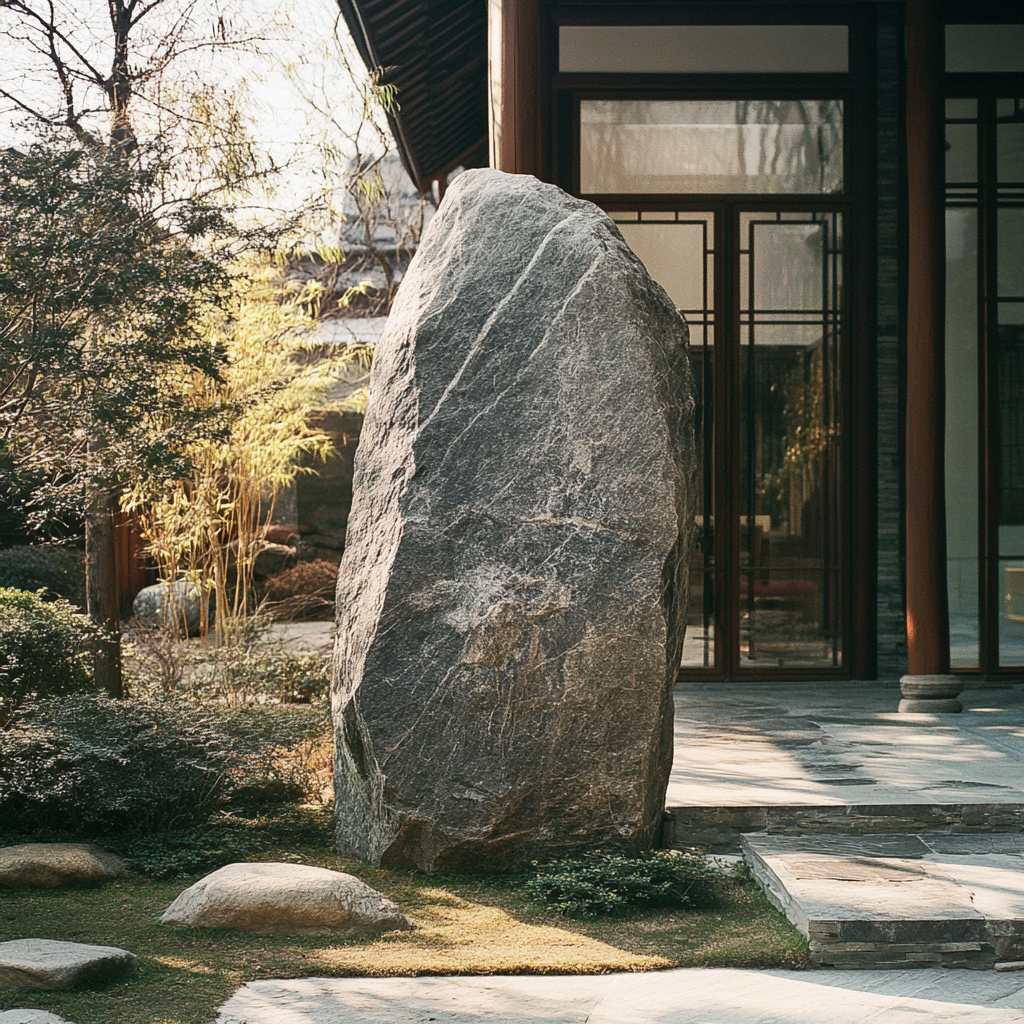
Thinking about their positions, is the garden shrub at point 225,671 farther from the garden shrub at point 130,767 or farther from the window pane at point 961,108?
the window pane at point 961,108

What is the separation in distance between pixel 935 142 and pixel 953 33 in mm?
1434

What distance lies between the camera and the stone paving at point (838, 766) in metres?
4.24

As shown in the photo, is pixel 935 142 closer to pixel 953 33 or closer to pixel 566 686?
pixel 953 33

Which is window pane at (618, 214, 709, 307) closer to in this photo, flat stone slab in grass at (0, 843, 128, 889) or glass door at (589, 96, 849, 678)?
glass door at (589, 96, 849, 678)

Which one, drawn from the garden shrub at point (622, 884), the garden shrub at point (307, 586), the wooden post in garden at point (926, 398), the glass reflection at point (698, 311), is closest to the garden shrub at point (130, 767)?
the garden shrub at point (622, 884)

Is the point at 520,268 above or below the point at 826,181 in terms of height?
below

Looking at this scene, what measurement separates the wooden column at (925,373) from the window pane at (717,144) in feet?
3.70

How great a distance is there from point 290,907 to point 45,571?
28.1ft

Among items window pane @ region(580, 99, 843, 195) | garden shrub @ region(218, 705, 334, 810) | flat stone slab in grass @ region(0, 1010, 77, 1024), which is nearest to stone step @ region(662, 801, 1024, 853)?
garden shrub @ region(218, 705, 334, 810)

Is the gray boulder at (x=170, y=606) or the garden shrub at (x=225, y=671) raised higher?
the gray boulder at (x=170, y=606)

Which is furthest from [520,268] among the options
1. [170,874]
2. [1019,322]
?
[1019,322]

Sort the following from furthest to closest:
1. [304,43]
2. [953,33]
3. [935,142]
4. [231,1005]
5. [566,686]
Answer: [304,43]
[953,33]
[935,142]
[566,686]
[231,1005]

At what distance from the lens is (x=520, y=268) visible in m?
4.26

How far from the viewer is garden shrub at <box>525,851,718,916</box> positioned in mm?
3744
